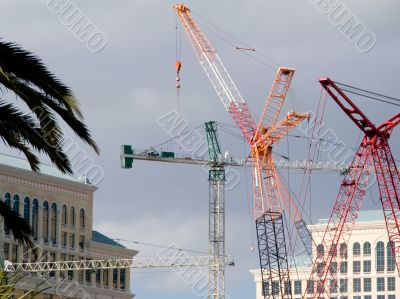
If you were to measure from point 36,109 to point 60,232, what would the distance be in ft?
327

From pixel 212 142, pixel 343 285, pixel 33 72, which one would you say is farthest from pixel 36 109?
pixel 343 285

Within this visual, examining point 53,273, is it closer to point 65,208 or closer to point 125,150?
point 65,208

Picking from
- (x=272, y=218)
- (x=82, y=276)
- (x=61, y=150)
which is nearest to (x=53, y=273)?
(x=82, y=276)

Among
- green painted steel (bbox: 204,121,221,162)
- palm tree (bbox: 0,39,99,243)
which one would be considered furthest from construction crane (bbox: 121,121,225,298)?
palm tree (bbox: 0,39,99,243)

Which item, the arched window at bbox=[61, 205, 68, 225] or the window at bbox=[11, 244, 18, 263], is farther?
Result: the arched window at bbox=[61, 205, 68, 225]

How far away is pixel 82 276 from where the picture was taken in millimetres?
130875

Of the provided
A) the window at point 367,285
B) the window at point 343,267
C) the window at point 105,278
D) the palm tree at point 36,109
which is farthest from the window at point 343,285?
the palm tree at point 36,109

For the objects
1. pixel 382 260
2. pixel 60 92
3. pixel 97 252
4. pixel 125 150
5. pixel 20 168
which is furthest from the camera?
pixel 382 260

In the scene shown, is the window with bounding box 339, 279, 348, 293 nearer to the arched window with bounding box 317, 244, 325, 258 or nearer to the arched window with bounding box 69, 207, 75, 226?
the arched window with bounding box 317, 244, 325, 258

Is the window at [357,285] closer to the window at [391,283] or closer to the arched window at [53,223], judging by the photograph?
the window at [391,283]

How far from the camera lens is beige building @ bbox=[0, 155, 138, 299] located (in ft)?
396

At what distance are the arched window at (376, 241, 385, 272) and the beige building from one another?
63391 mm

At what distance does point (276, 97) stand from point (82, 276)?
26642 mm

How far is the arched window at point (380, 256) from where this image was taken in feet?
631
